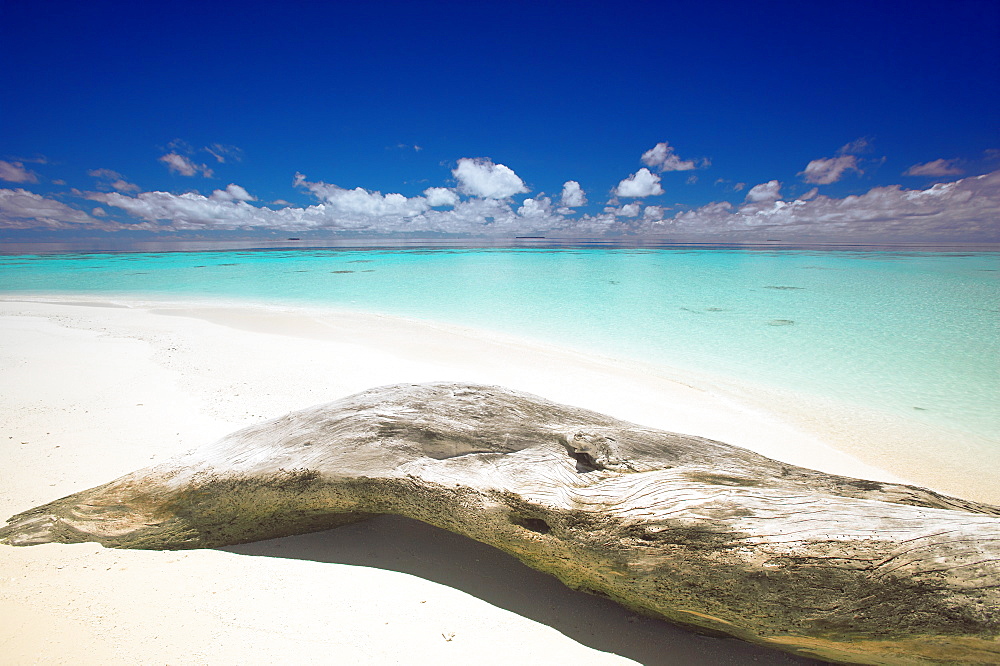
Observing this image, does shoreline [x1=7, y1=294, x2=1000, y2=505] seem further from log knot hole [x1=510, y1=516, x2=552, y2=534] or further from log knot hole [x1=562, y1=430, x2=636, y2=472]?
log knot hole [x1=510, y1=516, x2=552, y2=534]

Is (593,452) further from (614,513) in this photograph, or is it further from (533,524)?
(533,524)

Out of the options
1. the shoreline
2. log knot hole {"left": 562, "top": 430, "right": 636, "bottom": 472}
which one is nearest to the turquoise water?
the shoreline

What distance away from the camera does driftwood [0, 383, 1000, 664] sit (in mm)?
1783

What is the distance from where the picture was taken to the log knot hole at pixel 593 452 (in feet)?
8.87

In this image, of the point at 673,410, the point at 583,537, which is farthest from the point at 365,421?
the point at 673,410

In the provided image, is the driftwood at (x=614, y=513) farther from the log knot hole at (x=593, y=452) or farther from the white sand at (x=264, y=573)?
the white sand at (x=264, y=573)

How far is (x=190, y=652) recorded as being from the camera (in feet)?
6.68

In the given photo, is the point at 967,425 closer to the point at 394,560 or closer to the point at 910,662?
the point at 910,662

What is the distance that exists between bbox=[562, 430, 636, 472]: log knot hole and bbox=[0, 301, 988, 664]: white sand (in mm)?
736

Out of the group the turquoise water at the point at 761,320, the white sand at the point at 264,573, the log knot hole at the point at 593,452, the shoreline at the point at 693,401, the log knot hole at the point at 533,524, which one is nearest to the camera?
the white sand at the point at 264,573

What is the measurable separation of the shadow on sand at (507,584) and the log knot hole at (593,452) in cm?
72

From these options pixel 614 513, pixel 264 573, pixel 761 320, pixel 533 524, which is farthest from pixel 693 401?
pixel 761 320

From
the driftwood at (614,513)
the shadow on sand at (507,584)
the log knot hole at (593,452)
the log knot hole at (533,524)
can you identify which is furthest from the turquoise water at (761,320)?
the log knot hole at (533,524)

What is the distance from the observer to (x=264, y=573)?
2.57m
